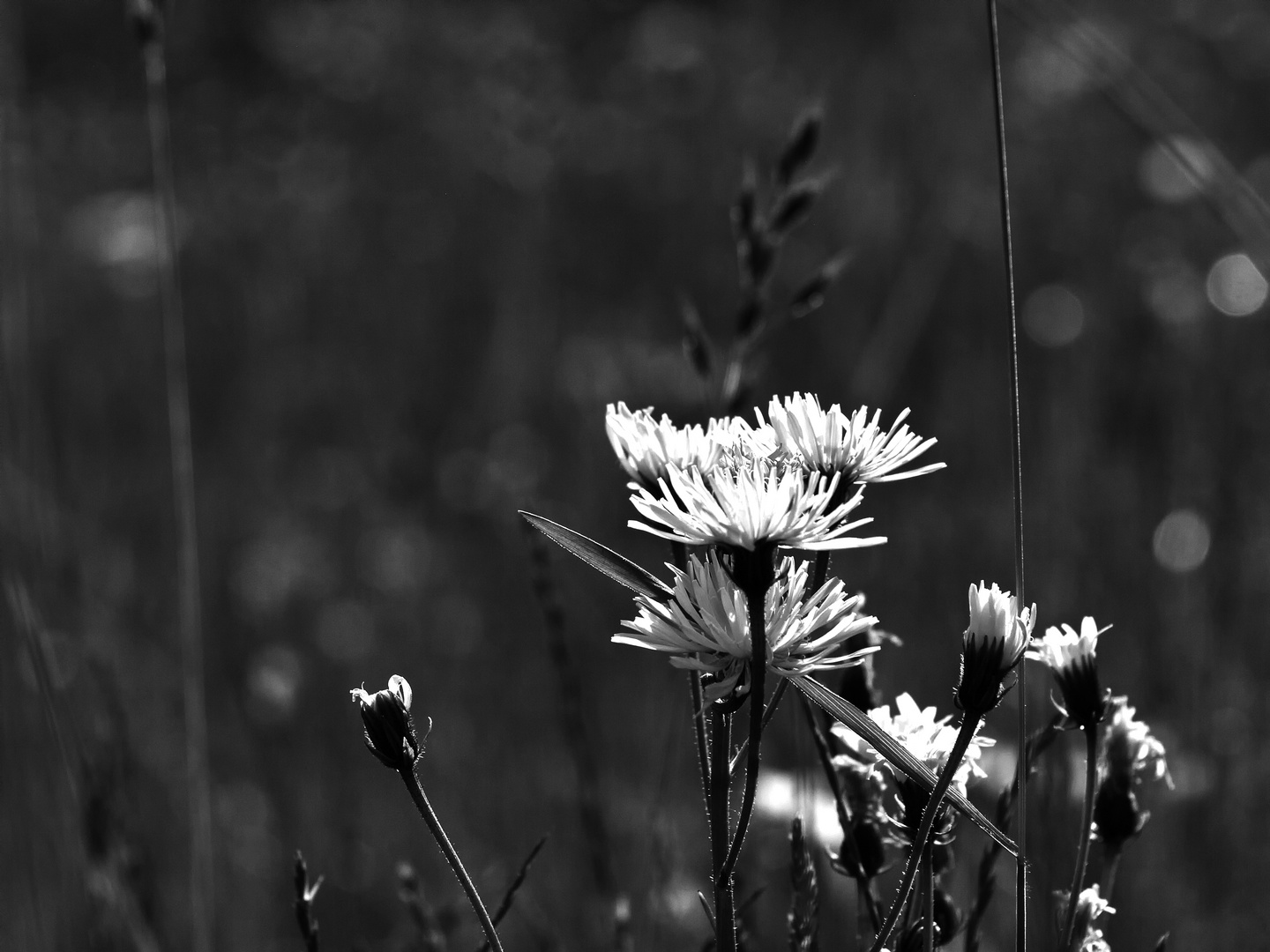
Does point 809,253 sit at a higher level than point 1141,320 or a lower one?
higher

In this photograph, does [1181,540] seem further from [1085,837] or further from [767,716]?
[767,716]

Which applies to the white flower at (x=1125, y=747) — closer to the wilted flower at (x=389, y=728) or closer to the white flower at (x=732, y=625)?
the white flower at (x=732, y=625)

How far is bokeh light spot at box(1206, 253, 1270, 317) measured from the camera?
2973mm

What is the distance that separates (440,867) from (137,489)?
5.21 feet

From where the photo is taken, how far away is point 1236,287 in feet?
10.3

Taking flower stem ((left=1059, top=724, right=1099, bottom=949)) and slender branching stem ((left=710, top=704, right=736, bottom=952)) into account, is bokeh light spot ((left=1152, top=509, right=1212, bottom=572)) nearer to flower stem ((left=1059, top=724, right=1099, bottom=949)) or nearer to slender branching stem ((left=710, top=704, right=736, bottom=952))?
flower stem ((left=1059, top=724, right=1099, bottom=949))

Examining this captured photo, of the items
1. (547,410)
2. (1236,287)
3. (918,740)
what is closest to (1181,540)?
(1236,287)

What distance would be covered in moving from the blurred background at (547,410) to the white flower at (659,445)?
34 cm

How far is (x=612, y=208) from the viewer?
13.7 ft

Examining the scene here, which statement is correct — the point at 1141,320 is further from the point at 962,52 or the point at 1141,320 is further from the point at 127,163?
the point at 127,163

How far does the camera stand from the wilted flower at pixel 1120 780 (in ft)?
2.19

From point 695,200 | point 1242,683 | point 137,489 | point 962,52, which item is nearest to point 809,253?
point 695,200

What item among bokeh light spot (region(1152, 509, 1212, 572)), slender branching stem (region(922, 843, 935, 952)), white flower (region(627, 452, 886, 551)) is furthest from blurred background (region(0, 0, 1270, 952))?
white flower (region(627, 452, 886, 551))

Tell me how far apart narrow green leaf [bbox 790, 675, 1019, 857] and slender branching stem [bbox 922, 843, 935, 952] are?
4 cm
